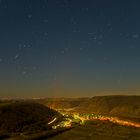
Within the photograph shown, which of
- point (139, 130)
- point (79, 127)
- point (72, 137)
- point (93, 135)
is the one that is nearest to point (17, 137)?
point (72, 137)

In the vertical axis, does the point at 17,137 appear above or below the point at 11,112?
below

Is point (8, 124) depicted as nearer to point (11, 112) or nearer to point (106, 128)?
point (11, 112)

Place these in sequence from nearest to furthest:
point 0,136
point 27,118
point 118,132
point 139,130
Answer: point 0,136
point 118,132
point 139,130
point 27,118

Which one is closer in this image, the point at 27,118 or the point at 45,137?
the point at 45,137

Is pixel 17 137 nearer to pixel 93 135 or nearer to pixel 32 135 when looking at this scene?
pixel 32 135

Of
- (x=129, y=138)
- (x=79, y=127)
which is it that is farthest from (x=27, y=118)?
(x=129, y=138)

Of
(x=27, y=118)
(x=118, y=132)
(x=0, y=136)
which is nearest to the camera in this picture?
(x=0, y=136)
